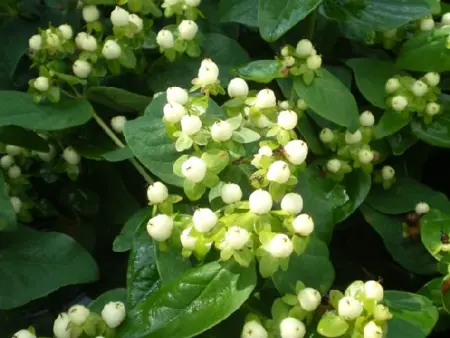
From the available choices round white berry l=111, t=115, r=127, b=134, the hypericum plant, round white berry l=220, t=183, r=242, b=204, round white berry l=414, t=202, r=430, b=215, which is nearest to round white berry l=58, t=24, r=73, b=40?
the hypericum plant

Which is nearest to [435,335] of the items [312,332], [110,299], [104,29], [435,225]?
[435,225]

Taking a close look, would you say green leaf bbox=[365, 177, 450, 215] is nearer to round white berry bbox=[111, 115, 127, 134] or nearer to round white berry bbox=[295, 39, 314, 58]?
round white berry bbox=[295, 39, 314, 58]

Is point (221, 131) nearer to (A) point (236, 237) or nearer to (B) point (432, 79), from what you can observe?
(A) point (236, 237)

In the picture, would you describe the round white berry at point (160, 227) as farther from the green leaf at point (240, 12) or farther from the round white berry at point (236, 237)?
the green leaf at point (240, 12)

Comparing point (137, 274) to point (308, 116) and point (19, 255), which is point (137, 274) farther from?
point (308, 116)

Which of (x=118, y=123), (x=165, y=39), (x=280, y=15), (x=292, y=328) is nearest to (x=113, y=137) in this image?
(x=118, y=123)

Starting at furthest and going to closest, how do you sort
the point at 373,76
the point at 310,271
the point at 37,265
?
the point at 373,76
the point at 37,265
the point at 310,271

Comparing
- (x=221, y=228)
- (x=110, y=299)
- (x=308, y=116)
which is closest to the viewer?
(x=221, y=228)

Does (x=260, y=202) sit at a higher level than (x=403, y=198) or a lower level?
higher
